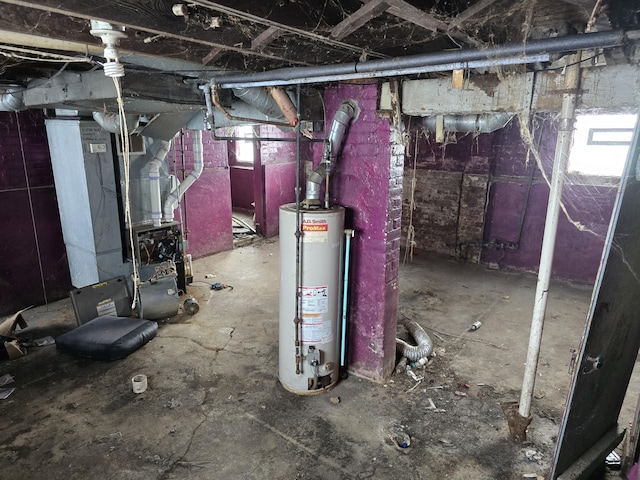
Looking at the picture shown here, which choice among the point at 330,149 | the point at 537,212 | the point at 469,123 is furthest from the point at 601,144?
the point at 330,149

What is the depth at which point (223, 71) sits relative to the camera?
2.79 metres

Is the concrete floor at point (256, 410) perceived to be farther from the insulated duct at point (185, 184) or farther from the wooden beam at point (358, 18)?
the wooden beam at point (358, 18)

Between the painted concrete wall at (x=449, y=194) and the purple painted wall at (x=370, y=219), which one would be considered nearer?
the purple painted wall at (x=370, y=219)

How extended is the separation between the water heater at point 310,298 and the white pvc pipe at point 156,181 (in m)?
2.44

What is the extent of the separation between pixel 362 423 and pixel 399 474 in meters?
0.51

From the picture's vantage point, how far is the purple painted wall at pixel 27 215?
4.62 meters

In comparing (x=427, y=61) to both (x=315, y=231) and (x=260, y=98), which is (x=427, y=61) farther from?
(x=260, y=98)

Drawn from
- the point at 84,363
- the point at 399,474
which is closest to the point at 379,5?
the point at 399,474

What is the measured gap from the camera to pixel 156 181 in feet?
16.1

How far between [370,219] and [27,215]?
4157 millimetres

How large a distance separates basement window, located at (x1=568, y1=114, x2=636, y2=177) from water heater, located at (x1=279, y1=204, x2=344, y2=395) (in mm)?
3928

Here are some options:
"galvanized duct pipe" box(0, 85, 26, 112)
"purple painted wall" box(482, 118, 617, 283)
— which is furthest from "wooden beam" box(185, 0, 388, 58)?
"purple painted wall" box(482, 118, 617, 283)

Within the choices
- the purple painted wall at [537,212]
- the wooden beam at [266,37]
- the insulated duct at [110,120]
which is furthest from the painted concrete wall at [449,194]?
the wooden beam at [266,37]

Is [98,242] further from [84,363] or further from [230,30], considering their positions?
[230,30]
